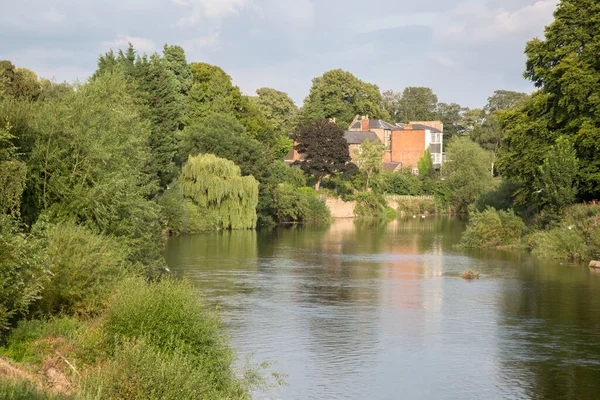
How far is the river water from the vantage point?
2295 centimetres

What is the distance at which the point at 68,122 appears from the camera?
94.0 feet

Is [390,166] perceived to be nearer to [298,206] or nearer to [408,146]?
[408,146]

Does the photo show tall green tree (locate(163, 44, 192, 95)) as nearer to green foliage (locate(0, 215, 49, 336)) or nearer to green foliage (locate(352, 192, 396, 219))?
green foliage (locate(352, 192, 396, 219))

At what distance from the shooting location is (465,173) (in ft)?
323

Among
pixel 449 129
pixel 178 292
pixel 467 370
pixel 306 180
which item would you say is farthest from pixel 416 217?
pixel 178 292

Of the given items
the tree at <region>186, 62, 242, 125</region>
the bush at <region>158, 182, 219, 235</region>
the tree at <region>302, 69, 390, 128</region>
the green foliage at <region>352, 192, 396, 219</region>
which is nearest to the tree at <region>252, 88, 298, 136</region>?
the tree at <region>302, 69, 390, 128</region>

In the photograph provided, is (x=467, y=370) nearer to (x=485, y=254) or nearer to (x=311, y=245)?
(x=485, y=254)

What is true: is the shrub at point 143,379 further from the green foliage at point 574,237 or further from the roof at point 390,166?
the roof at point 390,166

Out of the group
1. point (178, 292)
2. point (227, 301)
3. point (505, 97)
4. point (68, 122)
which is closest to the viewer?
point (178, 292)

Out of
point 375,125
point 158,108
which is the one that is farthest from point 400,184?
point 158,108

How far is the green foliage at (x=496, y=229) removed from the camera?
178 feet

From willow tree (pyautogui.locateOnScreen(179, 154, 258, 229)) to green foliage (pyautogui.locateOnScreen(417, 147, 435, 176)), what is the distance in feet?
161

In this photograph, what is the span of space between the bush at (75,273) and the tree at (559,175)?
104ft

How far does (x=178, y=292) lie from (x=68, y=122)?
11.9 m
